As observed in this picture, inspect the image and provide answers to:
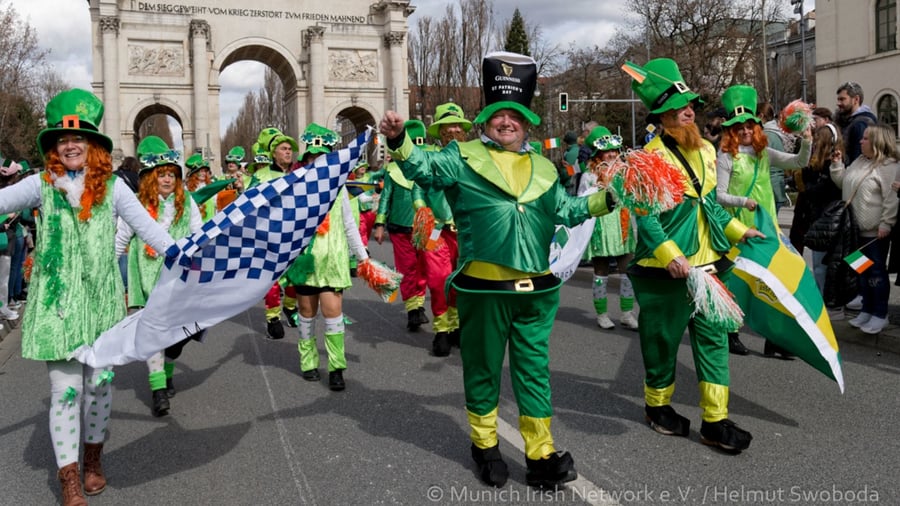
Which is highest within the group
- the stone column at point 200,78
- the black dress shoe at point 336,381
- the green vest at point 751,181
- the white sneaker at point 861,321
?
the stone column at point 200,78

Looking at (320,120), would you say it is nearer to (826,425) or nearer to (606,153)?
(606,153)

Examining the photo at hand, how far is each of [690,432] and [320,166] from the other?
9.21 ft

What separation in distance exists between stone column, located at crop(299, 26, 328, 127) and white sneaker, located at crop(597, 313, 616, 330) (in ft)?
144

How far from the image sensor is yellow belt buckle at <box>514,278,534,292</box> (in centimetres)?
422

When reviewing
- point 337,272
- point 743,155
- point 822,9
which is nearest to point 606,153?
point 743,155

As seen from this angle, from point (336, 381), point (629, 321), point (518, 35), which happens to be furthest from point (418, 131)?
point (518, 35)

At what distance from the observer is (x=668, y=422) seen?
502 cm

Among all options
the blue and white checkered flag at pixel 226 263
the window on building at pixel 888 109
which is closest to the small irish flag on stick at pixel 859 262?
the blue and white checkered flag at pixel 226 263

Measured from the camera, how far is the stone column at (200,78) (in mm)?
48562

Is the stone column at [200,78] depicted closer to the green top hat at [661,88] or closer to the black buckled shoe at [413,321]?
the black buckled shoe at [413,321]

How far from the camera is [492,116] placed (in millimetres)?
4301

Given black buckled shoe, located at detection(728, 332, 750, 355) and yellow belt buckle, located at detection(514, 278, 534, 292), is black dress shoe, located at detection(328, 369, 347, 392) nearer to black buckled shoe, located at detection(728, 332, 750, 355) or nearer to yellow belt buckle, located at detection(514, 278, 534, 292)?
yellow belt buckle, located at detection(514, 278, 534, 292)

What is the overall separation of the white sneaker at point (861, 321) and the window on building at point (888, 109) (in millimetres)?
35346

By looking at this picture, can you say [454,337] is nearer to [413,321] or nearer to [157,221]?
[413,321]
